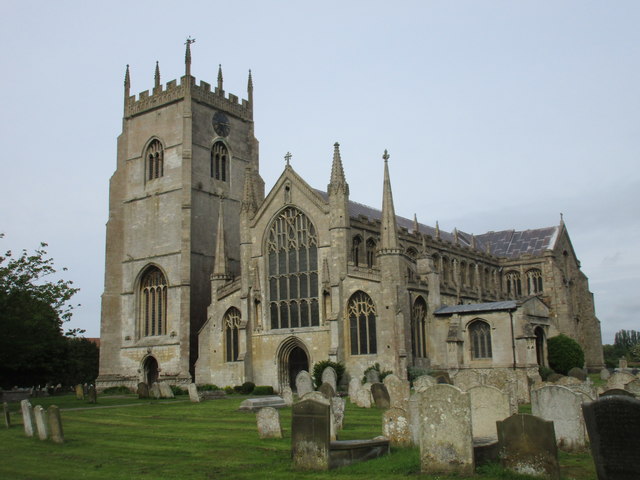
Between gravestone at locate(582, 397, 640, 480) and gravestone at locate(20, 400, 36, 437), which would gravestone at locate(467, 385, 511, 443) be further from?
gravestone at locate(20, 400, 36, 437)

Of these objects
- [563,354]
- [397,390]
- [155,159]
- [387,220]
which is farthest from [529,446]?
[155,159]

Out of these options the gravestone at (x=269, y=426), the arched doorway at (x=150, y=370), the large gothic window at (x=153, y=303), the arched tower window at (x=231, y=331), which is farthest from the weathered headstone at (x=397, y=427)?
the arched doorway at (x=150, y=370)

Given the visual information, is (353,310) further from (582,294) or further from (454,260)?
(582,294)

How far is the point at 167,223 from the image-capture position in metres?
49.0

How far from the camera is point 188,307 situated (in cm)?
4612

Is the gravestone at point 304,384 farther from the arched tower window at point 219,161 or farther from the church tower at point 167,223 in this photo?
the arched tower window at point 219,161

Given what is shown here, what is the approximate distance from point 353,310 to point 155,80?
25.6 m

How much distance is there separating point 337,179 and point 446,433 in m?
29.0

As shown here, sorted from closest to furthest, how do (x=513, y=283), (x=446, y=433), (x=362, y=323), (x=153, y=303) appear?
1. (x=446, y=433)
2. (x=362, y=323)
3. (x=153, y=303)
4. (x=513, y=283)

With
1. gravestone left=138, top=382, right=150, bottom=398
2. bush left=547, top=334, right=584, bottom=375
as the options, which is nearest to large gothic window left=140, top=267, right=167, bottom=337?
gravestone left=138, top=382, right=150, bottom=398

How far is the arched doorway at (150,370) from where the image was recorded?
4831 cm

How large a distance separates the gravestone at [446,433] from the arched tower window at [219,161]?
40.8m

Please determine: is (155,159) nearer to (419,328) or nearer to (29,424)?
(419,328)

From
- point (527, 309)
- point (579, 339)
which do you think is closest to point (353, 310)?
point (527, 309)
